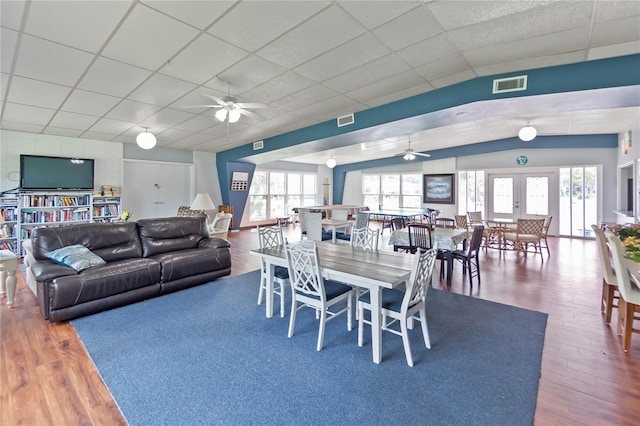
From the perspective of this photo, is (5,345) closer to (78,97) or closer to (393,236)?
(78,97)

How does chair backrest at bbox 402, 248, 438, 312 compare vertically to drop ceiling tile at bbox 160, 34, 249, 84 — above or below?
below

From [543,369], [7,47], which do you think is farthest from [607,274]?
[7,47]

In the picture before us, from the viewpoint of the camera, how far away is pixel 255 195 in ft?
36.2

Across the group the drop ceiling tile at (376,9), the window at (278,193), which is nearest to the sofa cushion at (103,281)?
the drop ceiling tile at (376,9)

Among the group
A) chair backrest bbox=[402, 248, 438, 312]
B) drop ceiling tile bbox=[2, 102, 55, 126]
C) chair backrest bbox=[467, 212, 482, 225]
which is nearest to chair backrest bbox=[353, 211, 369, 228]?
chair backrest bbox=[467, 212, 482, 225]

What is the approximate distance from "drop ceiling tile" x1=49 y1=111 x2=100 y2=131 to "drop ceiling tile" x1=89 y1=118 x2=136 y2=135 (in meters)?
0.10

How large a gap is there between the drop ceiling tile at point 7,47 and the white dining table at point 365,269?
293cm

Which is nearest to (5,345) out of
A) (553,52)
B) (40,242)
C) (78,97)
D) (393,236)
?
(40,242)

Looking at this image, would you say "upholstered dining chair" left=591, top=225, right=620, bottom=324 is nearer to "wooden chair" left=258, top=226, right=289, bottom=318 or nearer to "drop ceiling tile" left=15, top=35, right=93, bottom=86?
"wooden chair" left=258, top=226, right=289, bottom=318

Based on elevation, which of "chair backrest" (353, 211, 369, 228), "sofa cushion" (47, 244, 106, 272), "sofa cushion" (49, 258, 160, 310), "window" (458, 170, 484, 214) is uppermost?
"window" (458, 170, 484, 214)

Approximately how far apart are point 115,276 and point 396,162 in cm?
1028

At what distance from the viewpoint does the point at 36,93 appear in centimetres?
396

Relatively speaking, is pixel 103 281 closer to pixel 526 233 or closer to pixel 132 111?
pixel 132 111

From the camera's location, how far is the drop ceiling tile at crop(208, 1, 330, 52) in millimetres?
2303
